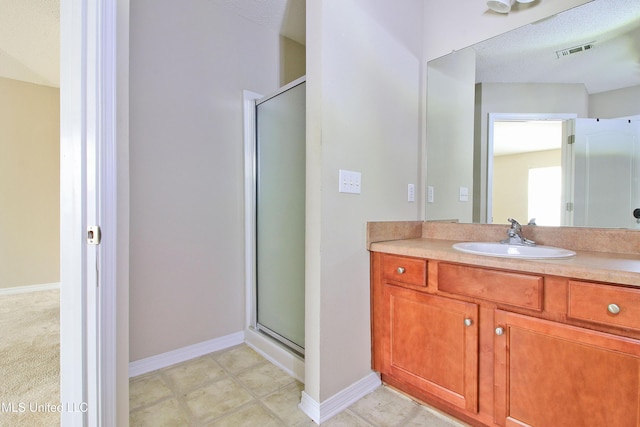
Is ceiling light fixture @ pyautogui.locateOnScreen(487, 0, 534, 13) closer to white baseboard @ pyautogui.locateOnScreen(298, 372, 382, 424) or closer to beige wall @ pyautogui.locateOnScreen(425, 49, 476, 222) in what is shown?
beige wall @ pyautogui.locateOnScreen(425, 49, 476, 222)

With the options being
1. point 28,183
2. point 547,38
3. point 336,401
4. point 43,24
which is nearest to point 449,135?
point 547,38

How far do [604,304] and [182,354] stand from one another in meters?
2.17

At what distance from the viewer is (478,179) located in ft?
5.82

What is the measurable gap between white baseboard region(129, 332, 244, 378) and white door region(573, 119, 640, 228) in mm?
2218

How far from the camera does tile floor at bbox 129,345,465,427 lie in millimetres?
1369

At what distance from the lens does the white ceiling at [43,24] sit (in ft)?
6.91

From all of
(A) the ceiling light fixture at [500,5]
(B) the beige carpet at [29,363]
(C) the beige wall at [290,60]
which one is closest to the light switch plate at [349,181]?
(A) the ceiling light fixture at [500,5]

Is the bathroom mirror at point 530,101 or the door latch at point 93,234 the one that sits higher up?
the bathroom mirror at point 530,101

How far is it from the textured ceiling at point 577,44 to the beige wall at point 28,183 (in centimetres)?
444

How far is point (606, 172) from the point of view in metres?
1.42

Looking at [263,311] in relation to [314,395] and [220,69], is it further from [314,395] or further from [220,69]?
[220,69]

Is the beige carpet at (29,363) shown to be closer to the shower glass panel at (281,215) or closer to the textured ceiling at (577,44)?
the shower glass panel at (281,215)

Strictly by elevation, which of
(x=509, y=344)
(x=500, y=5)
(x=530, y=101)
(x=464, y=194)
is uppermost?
(x=500, y=5)

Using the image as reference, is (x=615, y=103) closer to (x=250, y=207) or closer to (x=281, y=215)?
(x=281, y=215)
